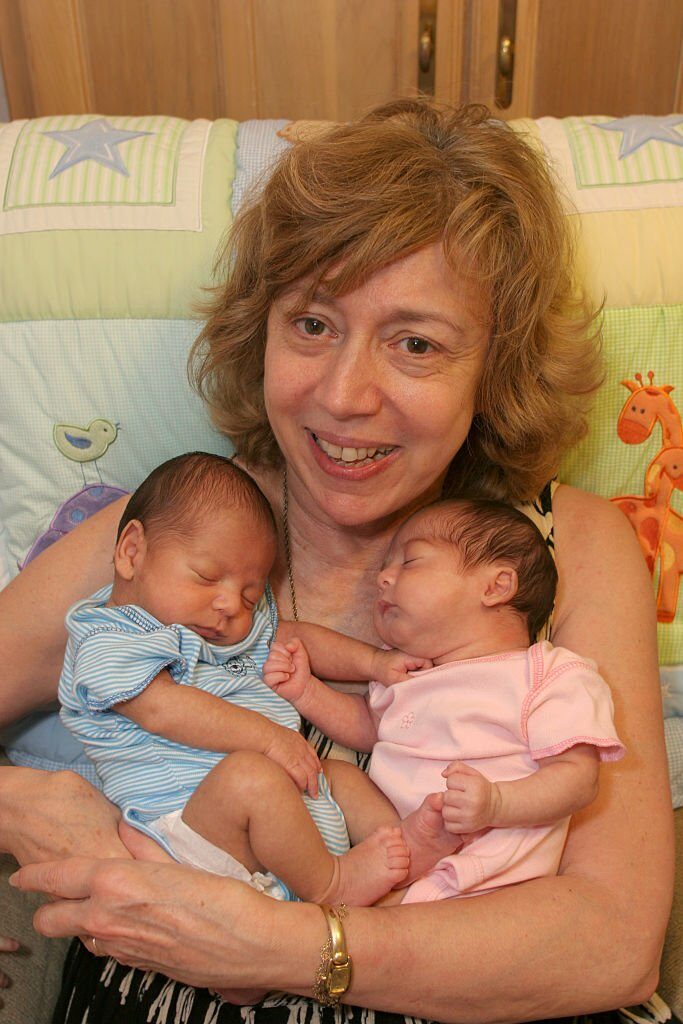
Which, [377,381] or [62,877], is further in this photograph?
[377,381]

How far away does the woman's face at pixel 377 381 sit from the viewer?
1351mm

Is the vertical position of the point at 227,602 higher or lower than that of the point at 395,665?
higher

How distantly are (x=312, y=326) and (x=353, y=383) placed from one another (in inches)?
5.2

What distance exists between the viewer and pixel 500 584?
1.36 metres

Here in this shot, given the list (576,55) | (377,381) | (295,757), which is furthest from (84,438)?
(576,55)

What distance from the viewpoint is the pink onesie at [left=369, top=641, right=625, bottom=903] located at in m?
1.25

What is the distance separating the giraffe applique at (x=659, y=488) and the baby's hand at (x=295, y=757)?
0.77 m

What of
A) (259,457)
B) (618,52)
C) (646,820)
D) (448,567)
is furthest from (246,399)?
(618,52)

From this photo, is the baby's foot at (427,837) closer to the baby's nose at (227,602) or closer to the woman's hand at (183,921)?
the woman's hand at (183,921)

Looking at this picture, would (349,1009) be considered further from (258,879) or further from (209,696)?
(209,696)

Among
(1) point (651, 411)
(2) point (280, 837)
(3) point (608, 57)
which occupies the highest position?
(3) point (608, 57)

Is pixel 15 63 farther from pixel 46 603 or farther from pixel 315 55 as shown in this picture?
pixel 46 603

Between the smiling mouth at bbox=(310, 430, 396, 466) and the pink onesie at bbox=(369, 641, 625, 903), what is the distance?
326 millimetres

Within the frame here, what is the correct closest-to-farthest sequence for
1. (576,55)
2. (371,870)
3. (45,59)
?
(371,870), (45,59), (576,55)
